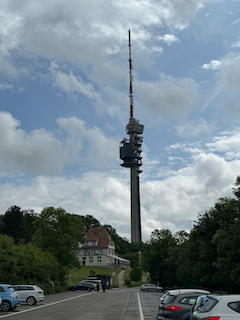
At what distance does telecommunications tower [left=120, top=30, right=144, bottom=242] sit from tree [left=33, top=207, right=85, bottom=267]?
3470 inches

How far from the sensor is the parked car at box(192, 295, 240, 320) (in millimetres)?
8227

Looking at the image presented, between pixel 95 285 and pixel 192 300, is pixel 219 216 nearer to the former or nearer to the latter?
pixel 95 285

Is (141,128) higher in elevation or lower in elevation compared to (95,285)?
higher

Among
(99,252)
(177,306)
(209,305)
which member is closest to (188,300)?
(177,306)

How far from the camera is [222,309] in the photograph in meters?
8.37

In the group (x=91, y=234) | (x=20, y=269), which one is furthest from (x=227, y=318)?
(x=91, y=234)

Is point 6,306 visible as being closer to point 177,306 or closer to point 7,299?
point 7,299

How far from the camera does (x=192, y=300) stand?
1361cm

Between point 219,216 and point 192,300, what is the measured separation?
107 feet

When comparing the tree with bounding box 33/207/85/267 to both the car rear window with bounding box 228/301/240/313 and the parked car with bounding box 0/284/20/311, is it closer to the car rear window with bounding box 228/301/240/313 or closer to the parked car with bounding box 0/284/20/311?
the parked car with bounding box 0/284/20/311

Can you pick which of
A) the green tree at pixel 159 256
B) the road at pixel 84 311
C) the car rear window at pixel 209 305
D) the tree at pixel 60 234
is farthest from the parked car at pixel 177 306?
the green tree at pixel 159 256

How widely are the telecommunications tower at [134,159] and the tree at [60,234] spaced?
8813 centimetres

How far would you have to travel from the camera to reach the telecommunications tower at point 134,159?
153 m

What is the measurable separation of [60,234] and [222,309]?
57916mm
